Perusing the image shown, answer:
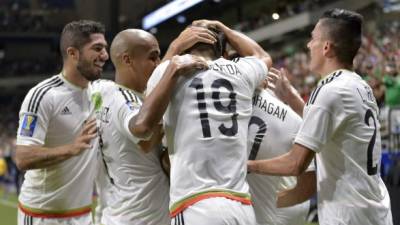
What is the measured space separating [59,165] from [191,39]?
1.83 meters

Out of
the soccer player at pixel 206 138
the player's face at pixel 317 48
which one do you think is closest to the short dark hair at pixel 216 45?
the soccer player at pixel 206 138

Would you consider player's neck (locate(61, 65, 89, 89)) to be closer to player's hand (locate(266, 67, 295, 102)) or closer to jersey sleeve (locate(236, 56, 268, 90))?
player's hand (locate(266, 67, 295, 102))

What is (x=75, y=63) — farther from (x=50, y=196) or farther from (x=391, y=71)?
(x=391, y=71)

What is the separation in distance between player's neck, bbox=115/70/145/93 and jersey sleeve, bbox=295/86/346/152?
3.59ft

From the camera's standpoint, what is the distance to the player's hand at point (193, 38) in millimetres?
3318

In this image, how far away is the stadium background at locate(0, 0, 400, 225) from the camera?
34.4 ft

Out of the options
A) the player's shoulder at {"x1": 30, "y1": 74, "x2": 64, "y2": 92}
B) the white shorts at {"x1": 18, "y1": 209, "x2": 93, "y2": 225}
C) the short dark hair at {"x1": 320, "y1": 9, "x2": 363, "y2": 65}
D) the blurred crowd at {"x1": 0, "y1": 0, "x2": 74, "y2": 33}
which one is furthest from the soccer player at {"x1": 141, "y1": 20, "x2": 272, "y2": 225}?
the blurred crowd at {"x1": 0, "y1": 0, "x2": 74, "y2": 33}

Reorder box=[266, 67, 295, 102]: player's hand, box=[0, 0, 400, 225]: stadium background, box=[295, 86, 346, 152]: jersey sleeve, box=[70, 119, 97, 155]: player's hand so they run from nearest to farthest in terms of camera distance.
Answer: box=[295, 86, 346, 152]: jersey sleeve, box=[266, 67, 295, 102]: player's hand, box=[70, 119, 97, 155]: player's hand, box=[0, 0, 400, 225]: stadium background

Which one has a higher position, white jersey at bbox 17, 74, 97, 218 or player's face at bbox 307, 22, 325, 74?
player's face at bbox 307, 22, 325, 74

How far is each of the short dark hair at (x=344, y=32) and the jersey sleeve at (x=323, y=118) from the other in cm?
22

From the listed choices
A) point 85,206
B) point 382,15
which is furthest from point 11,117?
point 85,206

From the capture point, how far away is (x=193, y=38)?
10.9ft

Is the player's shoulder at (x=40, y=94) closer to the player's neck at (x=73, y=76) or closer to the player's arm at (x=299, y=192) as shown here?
the player's neck at (x=73, y=76)

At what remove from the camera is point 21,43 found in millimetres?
39438
